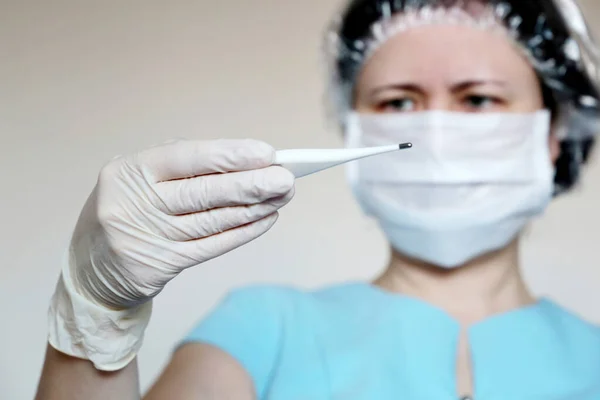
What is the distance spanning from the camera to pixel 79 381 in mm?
664

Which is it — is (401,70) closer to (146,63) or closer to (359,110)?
(359,110)

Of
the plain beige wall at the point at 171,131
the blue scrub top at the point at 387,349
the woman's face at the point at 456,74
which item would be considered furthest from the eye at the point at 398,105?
the plain beige wall at the point at 171,131

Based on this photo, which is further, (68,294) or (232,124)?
(232,124)

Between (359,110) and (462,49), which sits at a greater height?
(462,49)

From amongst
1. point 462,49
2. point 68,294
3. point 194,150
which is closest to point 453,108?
point 462,49

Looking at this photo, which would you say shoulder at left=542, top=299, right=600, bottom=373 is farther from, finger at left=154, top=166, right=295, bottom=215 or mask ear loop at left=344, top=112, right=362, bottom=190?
finger at left=154, top=166, right=295, bottom=215

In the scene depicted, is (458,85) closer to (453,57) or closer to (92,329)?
(453,57)

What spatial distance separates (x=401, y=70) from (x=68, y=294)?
63 centimetres

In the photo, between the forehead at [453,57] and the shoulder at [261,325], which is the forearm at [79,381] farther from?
the forehead at [453,57]

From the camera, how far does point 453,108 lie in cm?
104

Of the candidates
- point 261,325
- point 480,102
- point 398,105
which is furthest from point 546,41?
point 261,325

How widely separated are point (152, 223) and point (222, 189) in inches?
3.0

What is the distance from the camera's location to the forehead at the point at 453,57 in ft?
3.36

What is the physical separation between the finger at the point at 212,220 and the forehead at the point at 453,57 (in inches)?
19.0
